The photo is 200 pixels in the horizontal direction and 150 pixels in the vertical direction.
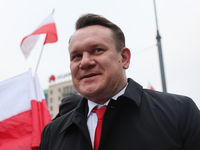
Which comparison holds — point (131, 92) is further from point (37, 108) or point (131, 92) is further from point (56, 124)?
point (37, 108)

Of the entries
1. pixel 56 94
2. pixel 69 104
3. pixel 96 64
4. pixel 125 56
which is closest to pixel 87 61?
pixel 96 64

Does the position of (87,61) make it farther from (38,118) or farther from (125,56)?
(38,118)

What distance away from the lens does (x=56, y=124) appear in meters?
2.14

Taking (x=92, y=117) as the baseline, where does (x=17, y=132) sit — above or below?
below

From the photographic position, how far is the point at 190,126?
1571mm

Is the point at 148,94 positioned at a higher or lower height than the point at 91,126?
higher

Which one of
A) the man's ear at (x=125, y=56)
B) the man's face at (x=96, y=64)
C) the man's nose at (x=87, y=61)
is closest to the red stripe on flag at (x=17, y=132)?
the man's face at (x=96, y=64)

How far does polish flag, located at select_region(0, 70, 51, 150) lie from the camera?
9.62 ft

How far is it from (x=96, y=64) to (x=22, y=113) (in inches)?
75.6

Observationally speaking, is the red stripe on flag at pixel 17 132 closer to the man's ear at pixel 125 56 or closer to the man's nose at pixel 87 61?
the man's nose at pixel 87 61

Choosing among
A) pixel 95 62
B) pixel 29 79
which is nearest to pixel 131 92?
pixel 95 62

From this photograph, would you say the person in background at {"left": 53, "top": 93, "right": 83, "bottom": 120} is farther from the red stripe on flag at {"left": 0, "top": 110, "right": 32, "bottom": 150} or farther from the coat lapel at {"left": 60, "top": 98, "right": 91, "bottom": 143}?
the coat lapel at {"left": 60, "top": 98, "right": 91, "bottom": 143}

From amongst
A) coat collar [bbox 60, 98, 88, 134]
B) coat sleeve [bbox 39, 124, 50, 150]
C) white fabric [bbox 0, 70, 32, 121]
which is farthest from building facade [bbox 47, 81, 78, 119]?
coat collar [bbox 60, 98, 88, 134]

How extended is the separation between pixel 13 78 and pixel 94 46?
7.60 feet
